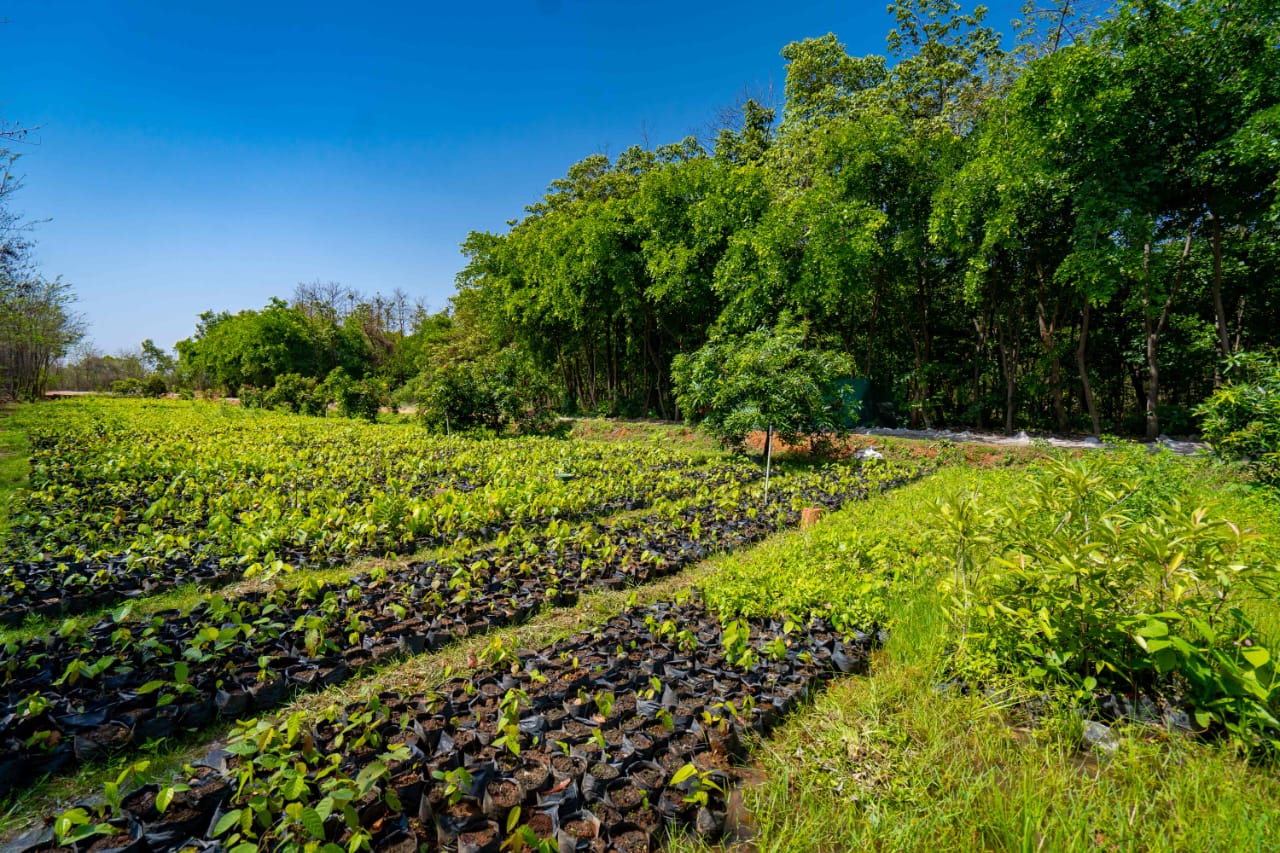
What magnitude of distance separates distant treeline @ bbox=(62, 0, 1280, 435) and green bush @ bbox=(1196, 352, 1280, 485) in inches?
158

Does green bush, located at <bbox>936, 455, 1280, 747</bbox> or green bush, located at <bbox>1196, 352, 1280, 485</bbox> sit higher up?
green bush, located at <bbox>1196, 352, 1280, 485</bbox>

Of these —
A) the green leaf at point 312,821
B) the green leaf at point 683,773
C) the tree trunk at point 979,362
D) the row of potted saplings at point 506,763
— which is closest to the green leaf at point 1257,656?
the row of potted saplings at point 506,763

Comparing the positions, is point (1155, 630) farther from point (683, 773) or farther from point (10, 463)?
point (10, 463)

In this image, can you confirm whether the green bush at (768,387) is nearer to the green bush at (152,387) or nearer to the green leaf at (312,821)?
the green leaf at (312,821)

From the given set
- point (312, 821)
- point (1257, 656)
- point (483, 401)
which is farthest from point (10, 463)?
point (1257, 656)

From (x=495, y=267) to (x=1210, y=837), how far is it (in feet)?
74.8

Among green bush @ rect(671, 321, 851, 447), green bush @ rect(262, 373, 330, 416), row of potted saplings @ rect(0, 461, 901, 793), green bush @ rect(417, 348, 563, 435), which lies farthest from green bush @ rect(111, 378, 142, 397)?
row of potted saplings @ rect(0, 461, 901, 793)

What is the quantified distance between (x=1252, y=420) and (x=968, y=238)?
23.5ft

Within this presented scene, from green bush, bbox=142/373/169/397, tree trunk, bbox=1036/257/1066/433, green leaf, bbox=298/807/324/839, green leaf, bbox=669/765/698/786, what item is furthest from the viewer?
green bush, bbox=142/373/169/397

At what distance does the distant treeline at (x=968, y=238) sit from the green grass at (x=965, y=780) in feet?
26.6

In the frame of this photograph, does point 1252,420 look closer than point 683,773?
No

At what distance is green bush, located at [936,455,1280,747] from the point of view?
82.1 inches

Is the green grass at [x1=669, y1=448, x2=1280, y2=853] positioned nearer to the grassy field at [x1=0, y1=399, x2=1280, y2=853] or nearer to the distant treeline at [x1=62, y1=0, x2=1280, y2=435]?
the grassy field at [x1=0, y1=399, x2=1280, y2=853]

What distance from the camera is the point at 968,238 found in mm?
11586
